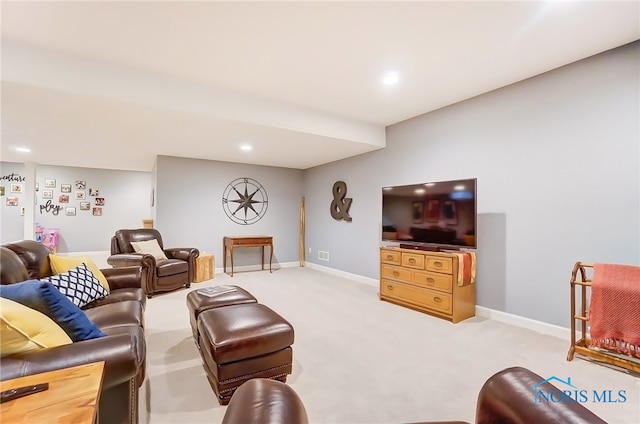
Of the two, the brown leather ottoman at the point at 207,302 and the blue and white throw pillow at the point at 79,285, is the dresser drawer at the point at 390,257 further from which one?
the blue and white throw pillow at the point at 79,285

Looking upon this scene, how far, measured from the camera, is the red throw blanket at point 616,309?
2.12 metres

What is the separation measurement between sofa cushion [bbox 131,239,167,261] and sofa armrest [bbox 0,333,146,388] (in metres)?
3.57

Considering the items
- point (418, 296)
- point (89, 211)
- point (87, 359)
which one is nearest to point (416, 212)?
point (418, 296)

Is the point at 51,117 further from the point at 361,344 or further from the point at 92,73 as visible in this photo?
Result: the point at 361,344

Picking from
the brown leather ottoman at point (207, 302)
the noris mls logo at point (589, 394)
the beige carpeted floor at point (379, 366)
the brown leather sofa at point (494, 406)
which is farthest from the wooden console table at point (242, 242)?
the brown leather sofa at point (494, 406)

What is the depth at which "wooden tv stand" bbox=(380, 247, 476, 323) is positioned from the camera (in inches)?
129

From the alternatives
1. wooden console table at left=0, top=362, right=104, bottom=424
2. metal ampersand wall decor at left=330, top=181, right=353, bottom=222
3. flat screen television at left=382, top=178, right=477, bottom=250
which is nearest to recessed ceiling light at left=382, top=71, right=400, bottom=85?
flat screen television at left=382, top=178, right=477, bottom=250

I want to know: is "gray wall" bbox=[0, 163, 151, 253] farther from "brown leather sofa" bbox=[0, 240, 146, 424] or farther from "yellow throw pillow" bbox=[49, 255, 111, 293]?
"brown leather sofa" bbox=[0, 240, 146, 424]

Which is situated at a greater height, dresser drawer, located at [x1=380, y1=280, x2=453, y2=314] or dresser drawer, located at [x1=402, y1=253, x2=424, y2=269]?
dresser drawer, located at [x1=402, y1=253, x2=424, y2=269]

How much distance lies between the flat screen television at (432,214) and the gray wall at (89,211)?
768 cm

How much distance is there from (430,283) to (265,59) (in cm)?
289

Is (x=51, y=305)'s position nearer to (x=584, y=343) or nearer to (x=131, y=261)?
(x=131, y=261)

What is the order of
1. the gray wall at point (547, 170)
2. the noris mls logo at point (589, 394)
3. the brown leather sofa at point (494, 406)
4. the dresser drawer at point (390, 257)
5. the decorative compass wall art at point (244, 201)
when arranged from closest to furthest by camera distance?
the brown leather sofa at point (494, 406)
the noris mls logo at point (589, 394)
the gray wall at point (547, 170)
the dresser drawer at point (390, 257)
the decorative compass wall art at point (244, 201)

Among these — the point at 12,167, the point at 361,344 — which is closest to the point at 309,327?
the point at 361,344
